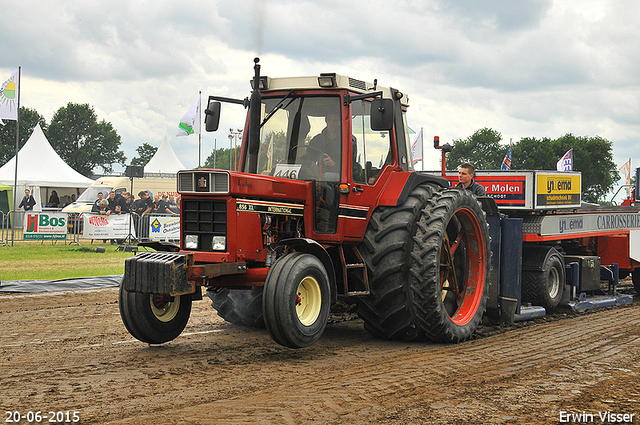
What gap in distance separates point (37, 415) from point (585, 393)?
13.0 ft

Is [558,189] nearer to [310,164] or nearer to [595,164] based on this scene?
[310,164]

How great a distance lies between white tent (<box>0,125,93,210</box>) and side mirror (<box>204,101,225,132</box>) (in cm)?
2843

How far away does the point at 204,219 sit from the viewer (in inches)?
243

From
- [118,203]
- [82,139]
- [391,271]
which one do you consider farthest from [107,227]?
[82,139]

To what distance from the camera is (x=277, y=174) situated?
22.7 ft

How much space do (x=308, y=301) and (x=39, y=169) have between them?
31.7 m

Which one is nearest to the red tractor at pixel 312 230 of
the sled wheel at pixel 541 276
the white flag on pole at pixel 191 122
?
the sled wheel at pixel 541 276

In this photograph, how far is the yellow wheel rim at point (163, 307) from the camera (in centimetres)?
650

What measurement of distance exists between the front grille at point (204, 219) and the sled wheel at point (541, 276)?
5.21 meters

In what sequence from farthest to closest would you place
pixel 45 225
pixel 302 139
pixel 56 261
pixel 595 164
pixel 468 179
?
pixel 595 164 → pixel 45 225 → pixel 56 261 → pixel 468 179 → pixel 302 139

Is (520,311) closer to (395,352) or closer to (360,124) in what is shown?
(395,352)

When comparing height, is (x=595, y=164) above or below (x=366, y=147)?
above

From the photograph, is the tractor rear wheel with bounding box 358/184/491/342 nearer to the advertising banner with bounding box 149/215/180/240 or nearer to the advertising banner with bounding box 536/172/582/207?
the advertising banner with bounding box 536/172/582/207

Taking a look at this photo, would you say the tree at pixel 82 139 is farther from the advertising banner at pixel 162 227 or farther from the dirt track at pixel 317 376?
the dirt track at pixel 317 376
